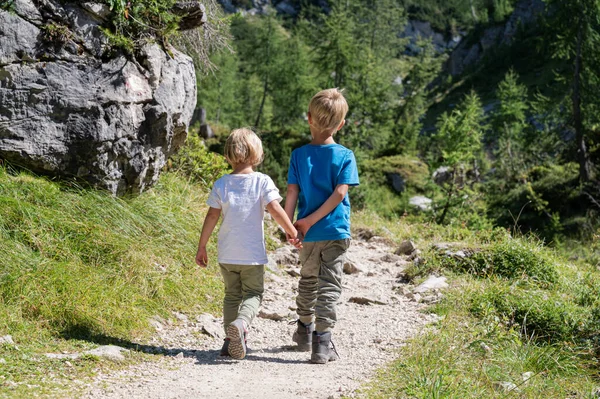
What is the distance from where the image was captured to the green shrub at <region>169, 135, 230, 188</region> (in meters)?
8.34

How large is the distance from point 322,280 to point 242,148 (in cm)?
106

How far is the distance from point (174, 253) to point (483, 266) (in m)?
3.47

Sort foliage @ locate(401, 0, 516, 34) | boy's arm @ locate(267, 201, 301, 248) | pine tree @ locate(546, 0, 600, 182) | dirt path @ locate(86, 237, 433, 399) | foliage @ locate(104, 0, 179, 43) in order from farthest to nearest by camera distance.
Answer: foliage @ locate(401, 0, 516, 34), pine tree @ locate(546, 0, 600, 182), foliage @ locate(104, 0, 179, 43), boy's arm @ locate(267, 201, 301, 248), dirt path @ locate(86, 237, 433, 399)

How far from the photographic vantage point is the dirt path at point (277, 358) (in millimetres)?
3195

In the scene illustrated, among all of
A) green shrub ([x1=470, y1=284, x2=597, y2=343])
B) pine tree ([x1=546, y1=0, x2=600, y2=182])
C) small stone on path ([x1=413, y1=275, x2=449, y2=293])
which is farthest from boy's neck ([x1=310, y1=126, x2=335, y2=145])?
pine tree ([x1=546, y1=0, x2=600, y2=182])

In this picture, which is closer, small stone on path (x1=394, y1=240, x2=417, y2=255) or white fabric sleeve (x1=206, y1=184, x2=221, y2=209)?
white fabric sleeve (x1=206, y1=184, x2=221, y2=209)

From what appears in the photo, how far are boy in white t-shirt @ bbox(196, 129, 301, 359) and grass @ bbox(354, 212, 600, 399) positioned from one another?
1.04 m

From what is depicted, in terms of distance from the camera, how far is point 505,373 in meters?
3.67

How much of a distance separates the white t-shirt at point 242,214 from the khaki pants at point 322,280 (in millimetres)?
336

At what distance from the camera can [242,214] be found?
3838 millimetres

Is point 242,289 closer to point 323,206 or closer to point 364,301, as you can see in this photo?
point 323,206

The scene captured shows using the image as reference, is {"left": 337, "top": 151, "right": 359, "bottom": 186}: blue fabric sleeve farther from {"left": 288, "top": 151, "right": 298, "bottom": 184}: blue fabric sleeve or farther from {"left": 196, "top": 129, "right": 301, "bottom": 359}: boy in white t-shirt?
{"left": 196, "top": 129, "right": 301, "bottom": 359}: boy in white t-shirt

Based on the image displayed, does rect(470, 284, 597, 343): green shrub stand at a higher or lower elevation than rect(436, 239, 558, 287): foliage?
lower

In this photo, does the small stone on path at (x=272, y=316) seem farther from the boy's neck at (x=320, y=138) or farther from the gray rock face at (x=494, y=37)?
the gray rock face at (x=494, y=37)
